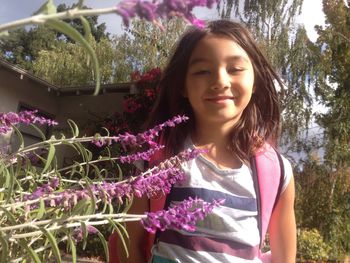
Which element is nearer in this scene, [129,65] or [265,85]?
[265,85]

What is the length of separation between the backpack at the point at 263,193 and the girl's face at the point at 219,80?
0.18 m

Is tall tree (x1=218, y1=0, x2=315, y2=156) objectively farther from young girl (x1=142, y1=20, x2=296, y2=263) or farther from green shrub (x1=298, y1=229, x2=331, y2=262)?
young girl (x1=142, y1=20, x2=296, y2=263)

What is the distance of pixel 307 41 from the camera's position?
15.1m

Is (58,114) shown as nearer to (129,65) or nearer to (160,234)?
(129,65)

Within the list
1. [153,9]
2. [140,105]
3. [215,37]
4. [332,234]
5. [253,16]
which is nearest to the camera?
[153,9]

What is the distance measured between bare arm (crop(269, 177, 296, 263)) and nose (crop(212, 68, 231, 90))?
1.21ft

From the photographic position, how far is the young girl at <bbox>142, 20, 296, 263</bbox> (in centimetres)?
130

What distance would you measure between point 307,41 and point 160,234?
14760 millimetres

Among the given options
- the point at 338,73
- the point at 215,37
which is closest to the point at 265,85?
the point at 215,37

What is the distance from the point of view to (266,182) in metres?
1.39

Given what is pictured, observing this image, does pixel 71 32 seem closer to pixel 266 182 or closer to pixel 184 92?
pixel 266 182

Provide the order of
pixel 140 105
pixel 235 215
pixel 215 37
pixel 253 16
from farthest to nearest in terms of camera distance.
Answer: pixel 253 16 < pixel 140 105 < pixel 215 37 < pixel 235 215

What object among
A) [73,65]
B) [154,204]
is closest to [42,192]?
[154,204]

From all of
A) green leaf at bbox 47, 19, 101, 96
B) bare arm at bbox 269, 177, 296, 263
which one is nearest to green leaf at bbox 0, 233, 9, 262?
green leaf at bbox 47, 19, 101, 96
